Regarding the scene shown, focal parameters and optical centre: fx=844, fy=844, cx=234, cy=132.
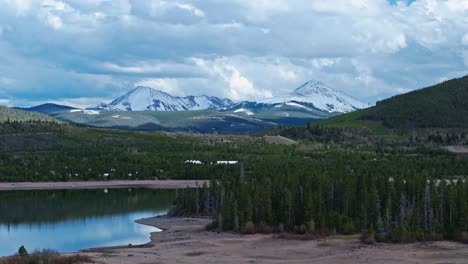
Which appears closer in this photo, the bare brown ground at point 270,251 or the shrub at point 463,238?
the bare brown ground at point 270,251

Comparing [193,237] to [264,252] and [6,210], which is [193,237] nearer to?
[264,252]

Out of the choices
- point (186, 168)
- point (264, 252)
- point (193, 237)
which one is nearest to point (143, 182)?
point (186, 168)

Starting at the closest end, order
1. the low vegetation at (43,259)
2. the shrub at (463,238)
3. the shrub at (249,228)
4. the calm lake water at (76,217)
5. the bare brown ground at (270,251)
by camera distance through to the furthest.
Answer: the low vegetation at (43,259)
the bare brown ground at (270,251)
the shrub at (463,238)
the shrub at (249,228)
the calm lake water at (76,217)

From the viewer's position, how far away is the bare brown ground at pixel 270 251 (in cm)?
6412

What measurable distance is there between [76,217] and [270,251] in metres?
46.7

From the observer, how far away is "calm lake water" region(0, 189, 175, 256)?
86.0 metres

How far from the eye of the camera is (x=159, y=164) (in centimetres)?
19688

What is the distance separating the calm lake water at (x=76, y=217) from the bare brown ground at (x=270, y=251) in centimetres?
859

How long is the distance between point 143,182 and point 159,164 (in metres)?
20.9

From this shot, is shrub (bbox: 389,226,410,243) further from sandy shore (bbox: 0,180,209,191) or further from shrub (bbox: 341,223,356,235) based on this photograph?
sandy shore (bbox: 0,180,209,191)

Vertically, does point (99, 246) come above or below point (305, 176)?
below

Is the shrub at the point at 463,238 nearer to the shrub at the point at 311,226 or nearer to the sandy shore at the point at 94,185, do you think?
the shrub at the point at 311,226

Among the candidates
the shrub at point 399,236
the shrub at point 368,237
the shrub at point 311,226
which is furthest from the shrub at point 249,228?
the shrub at point 399,236

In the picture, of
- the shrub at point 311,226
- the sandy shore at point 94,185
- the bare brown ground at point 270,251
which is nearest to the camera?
the bare brown ground at point 270,251
